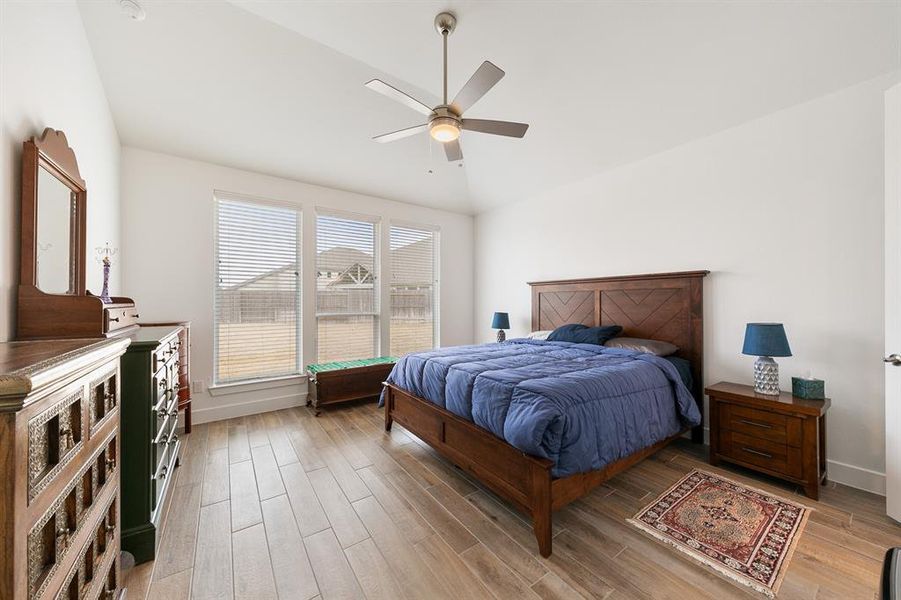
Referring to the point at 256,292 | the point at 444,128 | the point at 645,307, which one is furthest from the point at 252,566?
the point at 645,307

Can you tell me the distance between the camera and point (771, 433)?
2.41m

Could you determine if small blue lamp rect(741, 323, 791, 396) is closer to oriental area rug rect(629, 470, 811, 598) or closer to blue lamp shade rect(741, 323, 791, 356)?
blue lamp shade rect(741, 323, 791, 356)

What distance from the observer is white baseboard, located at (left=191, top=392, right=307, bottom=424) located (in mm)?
3596

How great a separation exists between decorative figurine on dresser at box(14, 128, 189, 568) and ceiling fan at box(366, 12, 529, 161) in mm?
1699

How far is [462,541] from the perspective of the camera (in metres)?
1.88

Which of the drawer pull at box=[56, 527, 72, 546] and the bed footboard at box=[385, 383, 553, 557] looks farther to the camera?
the bed footboard at box=[385, 383, 553, 557]

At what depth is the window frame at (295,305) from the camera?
3.73m

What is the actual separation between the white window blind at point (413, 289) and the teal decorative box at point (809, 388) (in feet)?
13.4

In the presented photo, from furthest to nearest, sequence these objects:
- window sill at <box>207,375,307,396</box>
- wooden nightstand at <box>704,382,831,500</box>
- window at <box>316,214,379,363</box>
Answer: window at <box>316,214,379,363</box> → window sill at <box>207,375,307,396</box> → wooden nightstand at <box>704,382,831,500</box>

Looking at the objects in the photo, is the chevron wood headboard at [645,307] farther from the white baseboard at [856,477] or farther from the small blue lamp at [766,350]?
the white baseboard at [856,477]

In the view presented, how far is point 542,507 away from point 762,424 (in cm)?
184

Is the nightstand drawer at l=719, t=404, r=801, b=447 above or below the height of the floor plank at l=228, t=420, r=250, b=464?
above

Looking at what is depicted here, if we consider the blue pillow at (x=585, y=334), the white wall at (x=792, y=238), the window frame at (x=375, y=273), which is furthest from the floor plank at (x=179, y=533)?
the white wall at (x=792, y=238)

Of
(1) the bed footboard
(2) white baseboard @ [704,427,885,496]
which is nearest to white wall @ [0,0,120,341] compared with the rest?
(1) the bed footboard
